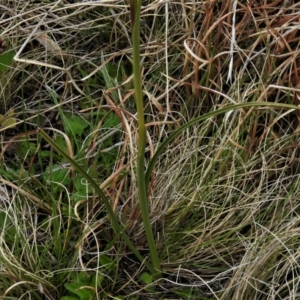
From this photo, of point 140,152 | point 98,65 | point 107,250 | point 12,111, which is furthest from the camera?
point 98,65

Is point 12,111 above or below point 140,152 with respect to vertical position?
below

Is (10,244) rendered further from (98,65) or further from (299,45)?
(299,45)

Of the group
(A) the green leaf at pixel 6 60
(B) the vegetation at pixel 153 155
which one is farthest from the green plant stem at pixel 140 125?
(A) the green leaf at pixel 6 60

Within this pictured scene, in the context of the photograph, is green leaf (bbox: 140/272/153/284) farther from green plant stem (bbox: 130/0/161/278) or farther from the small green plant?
the small green plant

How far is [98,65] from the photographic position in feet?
4.77

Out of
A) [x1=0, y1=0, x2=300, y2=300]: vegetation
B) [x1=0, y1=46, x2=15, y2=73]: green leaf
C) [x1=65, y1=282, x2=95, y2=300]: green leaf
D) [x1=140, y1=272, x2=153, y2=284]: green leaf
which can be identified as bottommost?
[x1=140, y1=272, x2=153, y2=284]: green leaf

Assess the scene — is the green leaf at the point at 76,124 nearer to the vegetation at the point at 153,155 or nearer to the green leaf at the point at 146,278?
the vegetation at the point at 153,155

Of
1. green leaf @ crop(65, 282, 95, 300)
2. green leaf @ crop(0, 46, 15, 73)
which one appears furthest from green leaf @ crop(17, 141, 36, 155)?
green leaf @ crop(65, 282, 95, 300)

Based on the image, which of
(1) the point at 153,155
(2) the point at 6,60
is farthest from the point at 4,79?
(1) the point at 153,155

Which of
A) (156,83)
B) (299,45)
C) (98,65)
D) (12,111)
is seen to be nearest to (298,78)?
(299,45)

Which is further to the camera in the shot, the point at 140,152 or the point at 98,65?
the point at 98,65

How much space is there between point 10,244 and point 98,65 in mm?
484

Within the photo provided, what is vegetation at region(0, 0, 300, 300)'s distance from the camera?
1.11m

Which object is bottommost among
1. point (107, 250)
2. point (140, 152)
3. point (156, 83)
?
point (107, 250)
